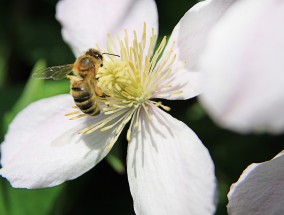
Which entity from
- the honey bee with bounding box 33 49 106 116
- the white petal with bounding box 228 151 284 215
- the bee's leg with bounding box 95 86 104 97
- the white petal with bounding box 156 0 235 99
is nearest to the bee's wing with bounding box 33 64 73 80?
the honey bee with bounding box 33 49 106 116

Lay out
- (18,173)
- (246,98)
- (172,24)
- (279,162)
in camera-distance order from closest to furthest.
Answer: (246,98) < (279,162) < (18,173) < (172,24)

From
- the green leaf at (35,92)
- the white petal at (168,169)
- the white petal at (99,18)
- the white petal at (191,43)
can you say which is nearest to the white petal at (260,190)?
the white petal at (168,169)

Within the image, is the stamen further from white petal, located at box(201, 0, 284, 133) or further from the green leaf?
white petal, located at box(201, 0, 284, 133)

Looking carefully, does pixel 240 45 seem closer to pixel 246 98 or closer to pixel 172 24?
pixel 246 98

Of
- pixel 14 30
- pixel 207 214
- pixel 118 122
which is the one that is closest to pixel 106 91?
pixel 118 122

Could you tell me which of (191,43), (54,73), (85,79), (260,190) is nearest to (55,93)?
(54,73)

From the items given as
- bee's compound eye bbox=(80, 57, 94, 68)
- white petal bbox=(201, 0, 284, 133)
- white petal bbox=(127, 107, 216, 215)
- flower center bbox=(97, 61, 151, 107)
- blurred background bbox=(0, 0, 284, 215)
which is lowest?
blurred background bbox=(0, 0, 284, 215)

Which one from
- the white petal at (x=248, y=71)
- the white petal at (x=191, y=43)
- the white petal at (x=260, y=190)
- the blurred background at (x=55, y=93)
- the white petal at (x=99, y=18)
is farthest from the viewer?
the blurred background at (x=55, y=93)

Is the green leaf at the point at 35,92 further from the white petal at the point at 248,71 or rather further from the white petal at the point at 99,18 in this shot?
the white petal at the point at 248,71
